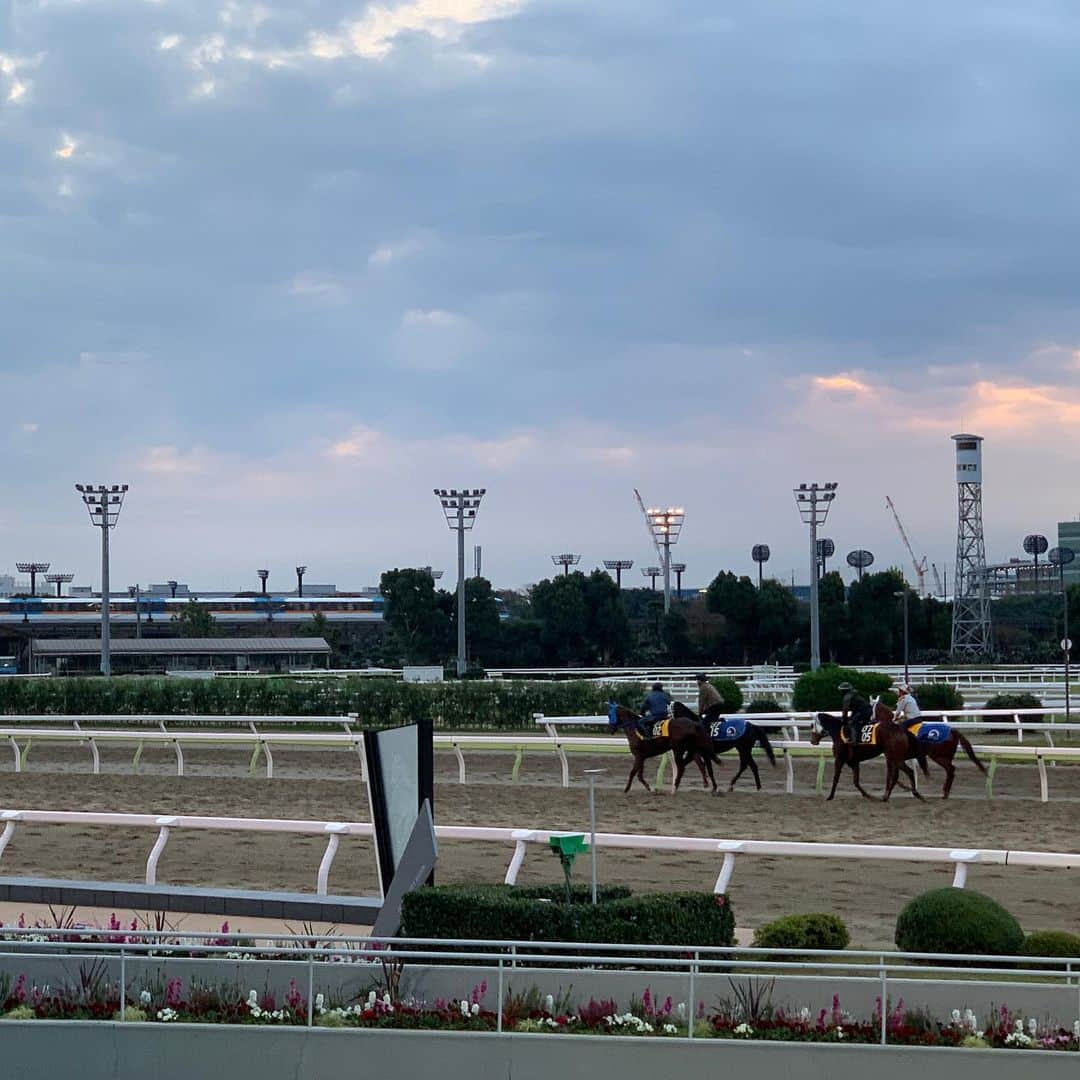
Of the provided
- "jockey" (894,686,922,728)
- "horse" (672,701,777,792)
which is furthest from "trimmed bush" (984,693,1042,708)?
"horse" (672,701,777,792)

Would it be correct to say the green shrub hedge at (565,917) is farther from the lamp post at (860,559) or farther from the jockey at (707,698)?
the lamp post at (860,559)

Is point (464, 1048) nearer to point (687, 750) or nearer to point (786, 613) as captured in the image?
point (687, 750)

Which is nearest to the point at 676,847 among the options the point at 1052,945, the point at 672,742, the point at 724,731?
the point at 1052,945

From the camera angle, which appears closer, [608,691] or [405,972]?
[405,972]

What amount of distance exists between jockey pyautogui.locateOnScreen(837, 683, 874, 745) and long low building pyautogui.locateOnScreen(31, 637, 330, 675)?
4125 cm

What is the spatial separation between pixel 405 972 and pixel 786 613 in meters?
52.8

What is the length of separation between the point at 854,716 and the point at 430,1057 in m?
11.2

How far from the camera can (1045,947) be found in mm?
7383

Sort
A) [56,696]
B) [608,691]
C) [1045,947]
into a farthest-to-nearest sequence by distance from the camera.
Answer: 1. [56,696]
2. [608,691]
3. [1045,947]

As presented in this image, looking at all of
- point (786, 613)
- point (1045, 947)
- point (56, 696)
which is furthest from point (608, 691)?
point (786, 613)

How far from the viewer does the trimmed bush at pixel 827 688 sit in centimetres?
2666

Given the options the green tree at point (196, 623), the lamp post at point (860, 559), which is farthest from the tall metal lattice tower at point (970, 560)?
the green tree at point (196, 623)

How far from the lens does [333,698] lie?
103 feet

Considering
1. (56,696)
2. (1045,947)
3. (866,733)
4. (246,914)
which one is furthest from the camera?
(56,696)
